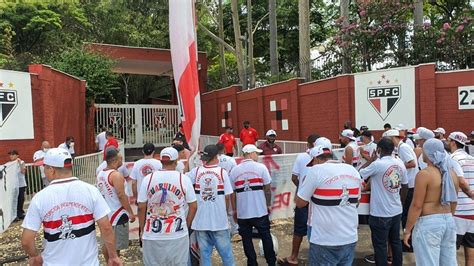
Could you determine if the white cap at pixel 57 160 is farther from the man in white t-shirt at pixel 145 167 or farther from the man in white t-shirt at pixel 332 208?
the man in white t-shirt at pixel 145 167

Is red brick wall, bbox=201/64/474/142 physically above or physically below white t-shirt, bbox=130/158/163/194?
above

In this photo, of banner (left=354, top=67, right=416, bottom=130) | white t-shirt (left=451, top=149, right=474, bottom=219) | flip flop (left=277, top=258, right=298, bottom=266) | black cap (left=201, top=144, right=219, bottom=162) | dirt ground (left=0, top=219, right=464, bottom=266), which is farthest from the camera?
banner (left=354, top=67, right=416, bottom=130)

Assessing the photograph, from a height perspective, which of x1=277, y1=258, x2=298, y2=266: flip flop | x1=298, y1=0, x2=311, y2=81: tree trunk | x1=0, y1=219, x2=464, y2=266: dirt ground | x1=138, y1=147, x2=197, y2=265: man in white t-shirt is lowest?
x1=0, y1=219, x2=464, y2=266: dirt ground

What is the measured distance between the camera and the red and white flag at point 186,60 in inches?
239

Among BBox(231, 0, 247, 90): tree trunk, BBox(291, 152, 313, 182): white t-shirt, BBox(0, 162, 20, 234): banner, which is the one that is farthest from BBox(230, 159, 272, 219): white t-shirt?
BBox(231, 0, 247, 90): tree trunk

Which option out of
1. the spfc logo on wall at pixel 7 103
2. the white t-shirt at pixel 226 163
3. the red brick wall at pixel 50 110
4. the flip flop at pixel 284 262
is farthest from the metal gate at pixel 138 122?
the flip flop at pixel 284 262

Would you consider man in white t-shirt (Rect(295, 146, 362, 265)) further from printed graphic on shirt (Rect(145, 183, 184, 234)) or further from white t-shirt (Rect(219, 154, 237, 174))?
white t-shirt (Rect(219, 154, 237, 174))

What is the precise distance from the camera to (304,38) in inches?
702

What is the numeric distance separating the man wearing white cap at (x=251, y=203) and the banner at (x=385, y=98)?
346 inches

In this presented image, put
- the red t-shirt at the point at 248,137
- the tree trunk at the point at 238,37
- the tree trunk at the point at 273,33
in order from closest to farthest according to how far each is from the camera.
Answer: the red t-shirt at the point at 248,137
the tree trunk at the point at 273,33
the tree trunk at the point at 238,37

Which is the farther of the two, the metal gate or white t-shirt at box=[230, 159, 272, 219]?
the metal gate

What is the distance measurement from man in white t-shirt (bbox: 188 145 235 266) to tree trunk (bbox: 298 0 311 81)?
41.9 ft

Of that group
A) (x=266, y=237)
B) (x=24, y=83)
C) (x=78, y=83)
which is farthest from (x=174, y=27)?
(x=78, y=83)

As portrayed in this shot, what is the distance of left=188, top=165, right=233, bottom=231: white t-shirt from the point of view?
5406 mm
